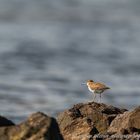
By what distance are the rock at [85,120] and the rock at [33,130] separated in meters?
13.3

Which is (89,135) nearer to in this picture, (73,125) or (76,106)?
(73,125)

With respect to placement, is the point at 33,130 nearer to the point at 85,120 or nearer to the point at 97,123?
the point at 85,120

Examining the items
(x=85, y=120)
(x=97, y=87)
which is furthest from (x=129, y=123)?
(x=97, y=87)

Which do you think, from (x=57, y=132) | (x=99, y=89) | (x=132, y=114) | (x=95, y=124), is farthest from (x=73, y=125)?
(x=57, y=132)

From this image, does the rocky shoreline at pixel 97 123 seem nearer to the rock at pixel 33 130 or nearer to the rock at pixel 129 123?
the rock at pixel 129 123

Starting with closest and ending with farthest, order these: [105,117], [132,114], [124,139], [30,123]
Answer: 1. [30,123]
2. [124,139]
3. [132,114]
4. [105,117]

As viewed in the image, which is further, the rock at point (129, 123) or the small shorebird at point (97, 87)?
the small shorebird at point (97, 87)

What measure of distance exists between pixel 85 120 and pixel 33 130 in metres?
16.6

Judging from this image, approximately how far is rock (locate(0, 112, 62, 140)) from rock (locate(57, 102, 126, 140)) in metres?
13.3

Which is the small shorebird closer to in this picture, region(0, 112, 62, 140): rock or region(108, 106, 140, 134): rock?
region(108, 106, 140, 134): rock

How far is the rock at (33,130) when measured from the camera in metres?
30.5

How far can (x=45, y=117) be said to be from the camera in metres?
31.2

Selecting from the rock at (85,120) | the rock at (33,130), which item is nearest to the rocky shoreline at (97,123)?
the rock at (85,120)

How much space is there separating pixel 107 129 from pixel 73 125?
13.1 ft
